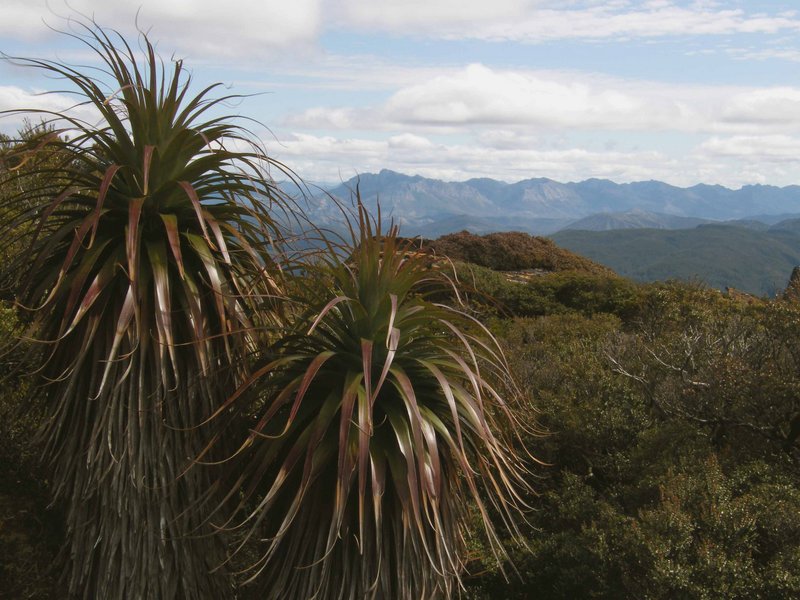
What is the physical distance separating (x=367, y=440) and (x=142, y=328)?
1615 millimetres

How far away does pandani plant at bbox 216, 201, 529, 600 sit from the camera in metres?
4.11

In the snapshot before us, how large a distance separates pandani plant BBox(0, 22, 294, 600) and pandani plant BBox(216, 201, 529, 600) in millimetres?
410

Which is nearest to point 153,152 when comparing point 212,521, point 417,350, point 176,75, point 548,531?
point 176,75

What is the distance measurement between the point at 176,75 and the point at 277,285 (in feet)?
5.25

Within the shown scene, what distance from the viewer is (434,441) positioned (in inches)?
163

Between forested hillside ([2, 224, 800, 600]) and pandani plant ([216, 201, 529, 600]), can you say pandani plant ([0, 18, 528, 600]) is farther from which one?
forested hillside ([2, 224, 800, 600])

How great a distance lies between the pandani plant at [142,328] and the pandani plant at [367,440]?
41 cm

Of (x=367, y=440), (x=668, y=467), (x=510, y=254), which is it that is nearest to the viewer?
(x=367, y=440)

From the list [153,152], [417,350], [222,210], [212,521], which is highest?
[153,152]

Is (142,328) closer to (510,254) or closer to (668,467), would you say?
(668,467)

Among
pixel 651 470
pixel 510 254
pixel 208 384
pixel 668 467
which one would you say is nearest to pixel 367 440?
pixel 208 384

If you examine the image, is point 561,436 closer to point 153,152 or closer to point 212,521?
point 212,521

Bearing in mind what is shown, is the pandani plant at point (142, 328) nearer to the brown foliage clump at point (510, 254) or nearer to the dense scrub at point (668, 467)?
the dense scrub at point (668, 467)

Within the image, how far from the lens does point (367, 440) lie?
3.97 meters
